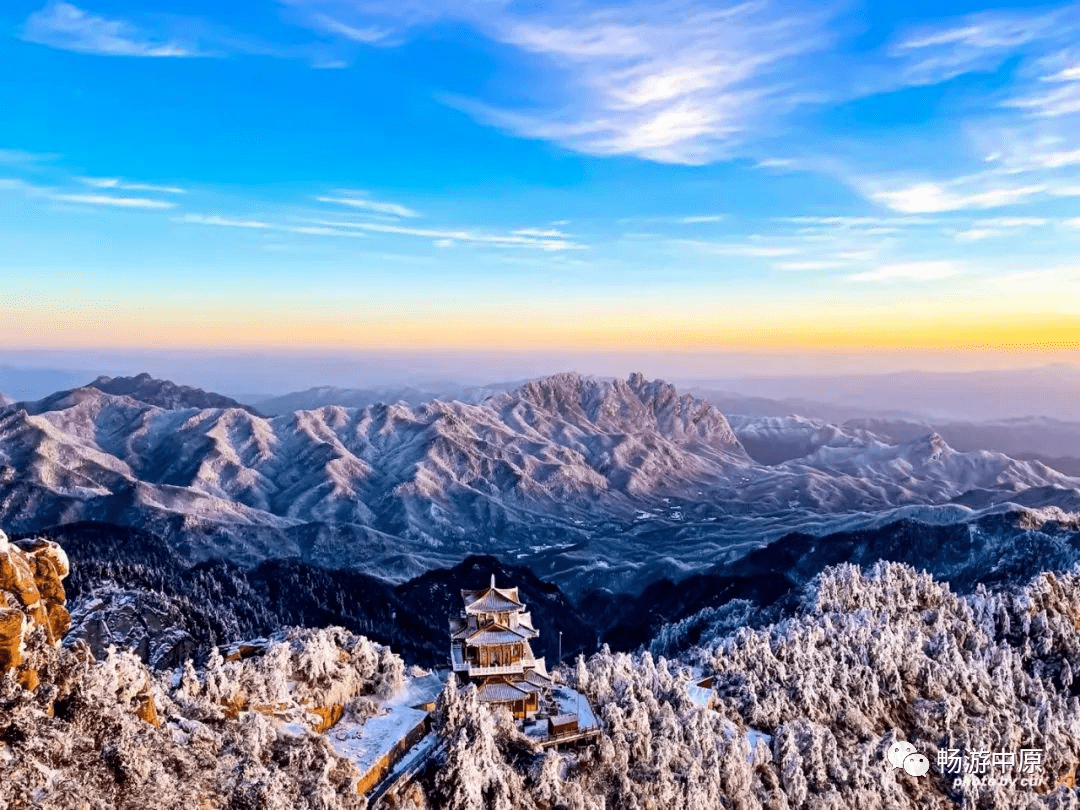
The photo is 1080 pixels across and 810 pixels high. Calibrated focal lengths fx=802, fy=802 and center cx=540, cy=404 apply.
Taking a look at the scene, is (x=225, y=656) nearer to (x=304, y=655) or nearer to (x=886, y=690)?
(x=304, y=655)

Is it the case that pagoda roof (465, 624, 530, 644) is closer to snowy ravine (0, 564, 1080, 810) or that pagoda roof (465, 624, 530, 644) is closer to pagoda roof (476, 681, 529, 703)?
pagoda roof (476, 681, 529, 703)

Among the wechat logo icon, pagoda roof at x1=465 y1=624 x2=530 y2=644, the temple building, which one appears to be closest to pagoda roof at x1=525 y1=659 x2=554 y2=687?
the temple building

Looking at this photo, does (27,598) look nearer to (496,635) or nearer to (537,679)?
(496,635)

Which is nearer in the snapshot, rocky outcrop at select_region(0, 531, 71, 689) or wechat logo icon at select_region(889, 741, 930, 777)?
rocky outcrop at select_region(0, 531, 71, 689)

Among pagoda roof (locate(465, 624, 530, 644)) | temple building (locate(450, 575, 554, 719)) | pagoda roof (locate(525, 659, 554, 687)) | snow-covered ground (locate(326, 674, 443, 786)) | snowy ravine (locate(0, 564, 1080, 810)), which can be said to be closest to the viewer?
snowy ravine (locate(0, 564, 1080, 810))

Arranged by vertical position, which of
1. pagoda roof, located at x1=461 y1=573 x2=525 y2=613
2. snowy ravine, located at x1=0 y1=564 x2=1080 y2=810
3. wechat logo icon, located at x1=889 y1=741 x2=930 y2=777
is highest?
pagoda roof, located at x1=461 y1=573 x2=525 y2=613

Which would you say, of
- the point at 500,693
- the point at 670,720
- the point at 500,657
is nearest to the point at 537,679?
the point at 500,657

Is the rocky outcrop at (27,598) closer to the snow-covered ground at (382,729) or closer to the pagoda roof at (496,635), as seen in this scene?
the snow-covered ground at (382,729)
